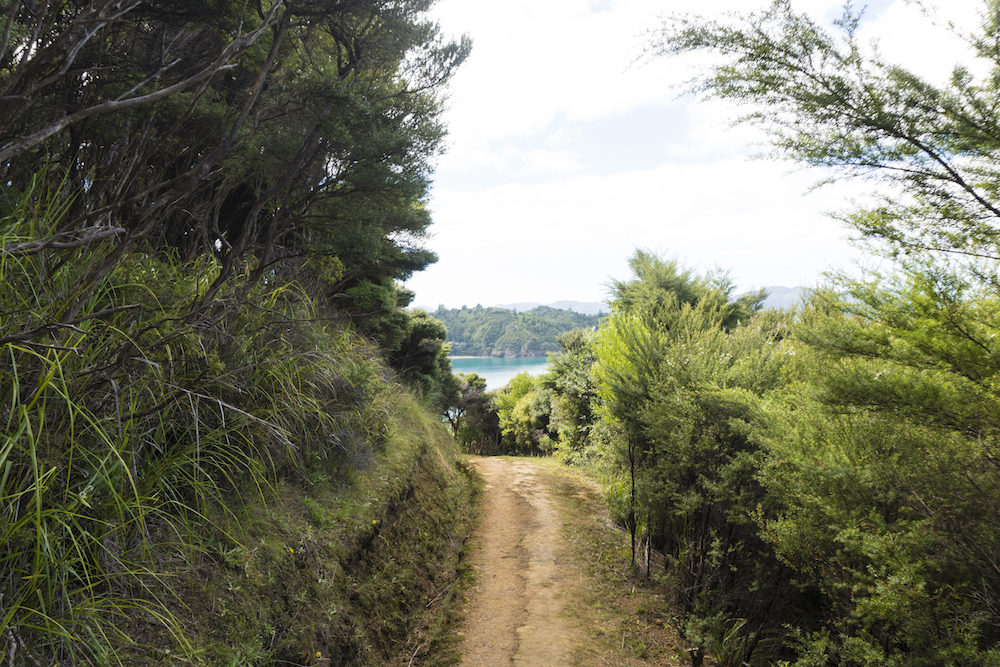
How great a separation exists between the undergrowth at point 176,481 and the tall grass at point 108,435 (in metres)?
0.01

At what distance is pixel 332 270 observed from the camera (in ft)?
27.6

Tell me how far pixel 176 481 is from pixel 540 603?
3807mm

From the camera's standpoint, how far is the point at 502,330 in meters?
86.4

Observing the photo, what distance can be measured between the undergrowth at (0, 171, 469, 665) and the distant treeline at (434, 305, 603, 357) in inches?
2874

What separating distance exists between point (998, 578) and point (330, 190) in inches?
311

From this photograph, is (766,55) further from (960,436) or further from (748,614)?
(748,614)

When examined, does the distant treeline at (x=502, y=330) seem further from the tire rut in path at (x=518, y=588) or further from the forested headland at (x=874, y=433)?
the forested headland at (x=874, y=433)

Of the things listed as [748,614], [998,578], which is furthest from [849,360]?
[748,614]

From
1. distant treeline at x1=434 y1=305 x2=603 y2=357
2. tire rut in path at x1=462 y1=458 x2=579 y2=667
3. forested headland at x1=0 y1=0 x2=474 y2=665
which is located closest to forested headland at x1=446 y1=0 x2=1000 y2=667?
tire rut in path at x1=462 y1=458 x2=579 y2=667

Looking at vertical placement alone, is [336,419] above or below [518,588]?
above

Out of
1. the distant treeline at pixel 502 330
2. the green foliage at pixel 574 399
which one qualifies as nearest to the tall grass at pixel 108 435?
the green foliage at pixel 574 399

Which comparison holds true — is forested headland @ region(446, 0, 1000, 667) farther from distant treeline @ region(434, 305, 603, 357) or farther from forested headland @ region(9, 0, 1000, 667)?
distant treeline @ region(434, 305, 603, 357)

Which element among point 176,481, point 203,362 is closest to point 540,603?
point 176,481

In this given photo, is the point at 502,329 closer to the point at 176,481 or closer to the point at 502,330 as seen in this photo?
the point at 502,330
